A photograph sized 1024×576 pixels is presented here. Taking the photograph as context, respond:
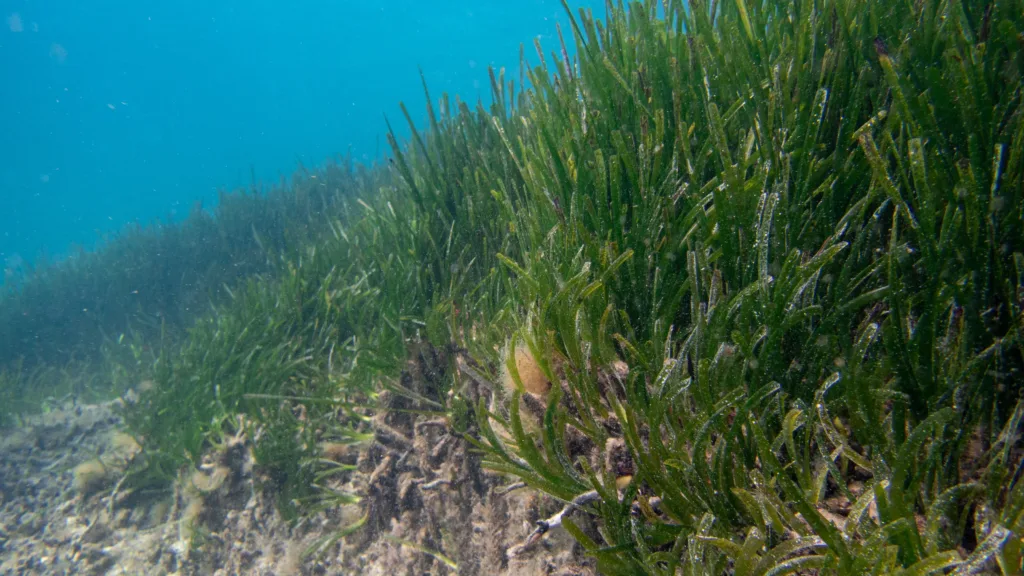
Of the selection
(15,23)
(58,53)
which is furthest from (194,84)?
(15,23)

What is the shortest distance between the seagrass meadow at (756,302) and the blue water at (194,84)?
2543 inches

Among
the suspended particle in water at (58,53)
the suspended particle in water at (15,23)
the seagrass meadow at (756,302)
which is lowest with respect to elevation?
the seagrass meadow at (756,302)

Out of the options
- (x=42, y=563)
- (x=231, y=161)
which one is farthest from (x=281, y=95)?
(x=42, y=563)

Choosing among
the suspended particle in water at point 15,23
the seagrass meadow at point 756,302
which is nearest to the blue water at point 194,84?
the suspended particle in water at point 15,23

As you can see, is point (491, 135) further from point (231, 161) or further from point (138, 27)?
point (138, 27)

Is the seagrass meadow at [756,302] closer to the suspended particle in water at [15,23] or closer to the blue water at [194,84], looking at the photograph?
the blue water at [194,84]

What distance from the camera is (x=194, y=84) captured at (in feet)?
318

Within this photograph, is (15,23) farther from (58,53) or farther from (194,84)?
(194,84)

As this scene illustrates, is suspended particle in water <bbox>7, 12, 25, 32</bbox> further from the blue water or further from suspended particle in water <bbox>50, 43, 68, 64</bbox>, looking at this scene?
suspended particle in water <bbox>50, 43, 68, 64</bbox>

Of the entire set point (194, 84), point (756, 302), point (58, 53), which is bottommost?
point (756, 302)

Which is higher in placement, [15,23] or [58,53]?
[58,53]

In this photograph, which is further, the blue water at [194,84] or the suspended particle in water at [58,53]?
the suspended particle in water at [58,53]

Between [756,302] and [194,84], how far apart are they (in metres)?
122

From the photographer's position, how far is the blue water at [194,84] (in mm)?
72375
